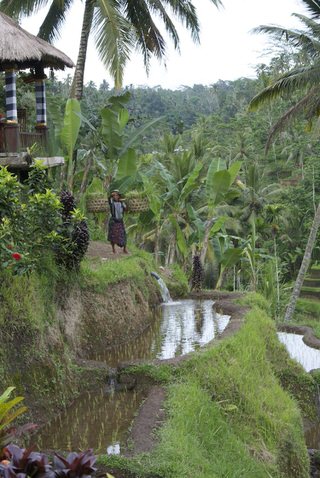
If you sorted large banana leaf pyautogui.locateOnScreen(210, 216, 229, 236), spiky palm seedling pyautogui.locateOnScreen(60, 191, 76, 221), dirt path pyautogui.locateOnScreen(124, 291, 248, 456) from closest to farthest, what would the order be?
dirt path pyautogui.locateOnScreen(124, 291, 248, 456), spiky palm seedling pyautogui.locateOnScreen(60, 191, 76, 221), large banana leaf pyautogui.locateOnScreen(210, 216, 229, 236)

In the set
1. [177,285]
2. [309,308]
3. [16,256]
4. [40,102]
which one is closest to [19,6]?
[40,102]

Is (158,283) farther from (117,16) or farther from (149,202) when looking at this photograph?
(117,16)

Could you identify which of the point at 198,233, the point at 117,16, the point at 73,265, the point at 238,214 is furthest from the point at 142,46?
the point at 238,214

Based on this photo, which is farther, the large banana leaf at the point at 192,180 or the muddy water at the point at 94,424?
the large banana leaf at the point at 192,180

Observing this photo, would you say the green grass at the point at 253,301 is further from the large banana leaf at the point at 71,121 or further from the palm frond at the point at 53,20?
the palm frond at the point at 53,20

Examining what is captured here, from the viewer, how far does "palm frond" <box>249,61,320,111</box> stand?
1468 centimetres

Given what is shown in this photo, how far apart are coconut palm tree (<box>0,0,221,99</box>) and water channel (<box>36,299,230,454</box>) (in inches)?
234

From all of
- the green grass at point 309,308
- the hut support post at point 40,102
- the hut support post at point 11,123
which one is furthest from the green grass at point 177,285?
the green grass at point 309,308

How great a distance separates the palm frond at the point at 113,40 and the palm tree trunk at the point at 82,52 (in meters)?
0.95

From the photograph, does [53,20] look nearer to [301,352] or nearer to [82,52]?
[82,52]

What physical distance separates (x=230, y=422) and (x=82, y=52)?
10.4 meters

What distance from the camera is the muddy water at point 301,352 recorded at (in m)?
11.9

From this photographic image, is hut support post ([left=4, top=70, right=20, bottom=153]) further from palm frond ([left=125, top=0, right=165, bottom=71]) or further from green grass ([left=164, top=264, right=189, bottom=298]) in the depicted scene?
palm frond ([left=125, top=0, right=165, bottom=71])

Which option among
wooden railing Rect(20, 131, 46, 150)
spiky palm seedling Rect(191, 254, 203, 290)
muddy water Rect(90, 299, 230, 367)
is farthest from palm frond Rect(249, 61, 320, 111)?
wooden railing Rect(20, 131, 46, 150)
